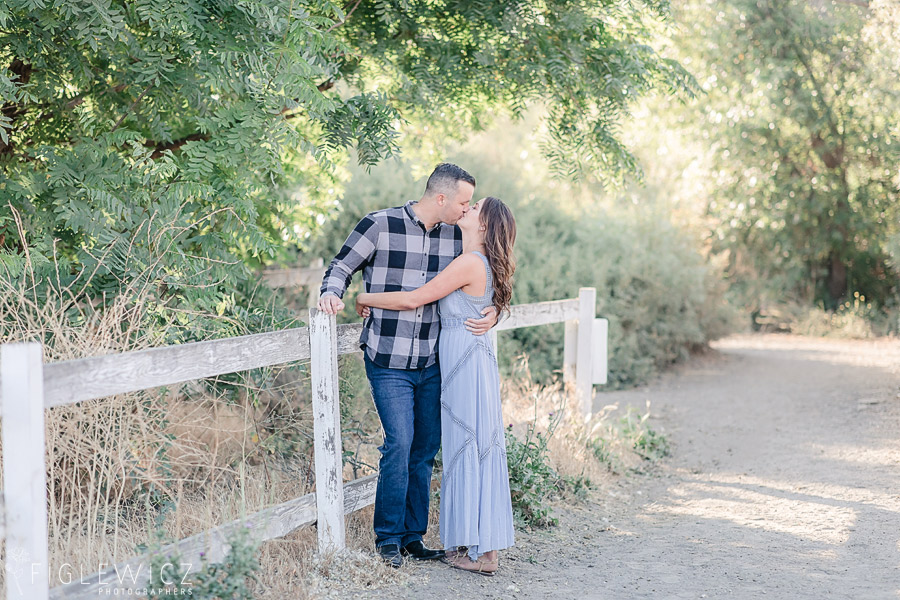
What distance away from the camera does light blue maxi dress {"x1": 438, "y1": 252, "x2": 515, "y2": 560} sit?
4.42 m

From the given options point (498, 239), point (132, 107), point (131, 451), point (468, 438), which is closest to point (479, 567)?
point (468, 438)

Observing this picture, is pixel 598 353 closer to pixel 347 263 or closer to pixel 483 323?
pixel 483 323

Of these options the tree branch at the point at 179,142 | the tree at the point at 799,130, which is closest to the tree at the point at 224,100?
the tree branch at the point at 179,142

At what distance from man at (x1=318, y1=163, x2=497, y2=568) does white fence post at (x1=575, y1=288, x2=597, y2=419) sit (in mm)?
3202

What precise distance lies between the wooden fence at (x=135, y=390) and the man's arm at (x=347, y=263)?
136 millimetres

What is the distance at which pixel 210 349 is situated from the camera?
3664 mm

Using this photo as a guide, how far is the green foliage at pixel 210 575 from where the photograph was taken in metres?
3.34

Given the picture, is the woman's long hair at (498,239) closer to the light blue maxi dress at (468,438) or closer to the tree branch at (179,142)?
the light blue maxi dress at (468,438)

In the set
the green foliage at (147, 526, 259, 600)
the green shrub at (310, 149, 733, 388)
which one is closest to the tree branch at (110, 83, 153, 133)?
the green foliage at (147, 526, 259, 600)

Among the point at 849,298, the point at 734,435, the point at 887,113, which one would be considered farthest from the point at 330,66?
the point at 849,298

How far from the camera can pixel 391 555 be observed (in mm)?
4410

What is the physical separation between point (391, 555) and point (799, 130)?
1449 centimetres

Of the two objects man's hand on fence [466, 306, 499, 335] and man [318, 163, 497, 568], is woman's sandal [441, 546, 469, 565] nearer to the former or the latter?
man [318, 163, 497, 568]

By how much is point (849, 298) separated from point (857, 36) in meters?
5.59
